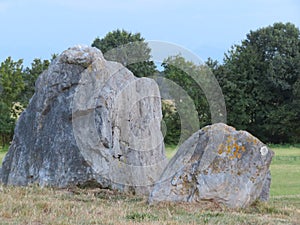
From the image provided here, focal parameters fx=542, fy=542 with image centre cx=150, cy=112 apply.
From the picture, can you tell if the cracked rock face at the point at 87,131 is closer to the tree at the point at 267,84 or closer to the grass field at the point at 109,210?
the grass field at the point at 109,210

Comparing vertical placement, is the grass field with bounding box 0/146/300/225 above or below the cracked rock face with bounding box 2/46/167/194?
below

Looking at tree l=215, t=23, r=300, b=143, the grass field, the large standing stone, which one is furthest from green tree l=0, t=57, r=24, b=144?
the large standing stone

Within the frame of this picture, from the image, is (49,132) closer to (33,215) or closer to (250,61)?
(33,215)

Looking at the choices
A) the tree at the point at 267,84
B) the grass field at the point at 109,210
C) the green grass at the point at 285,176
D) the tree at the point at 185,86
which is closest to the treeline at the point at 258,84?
the tree at the point at 267,84

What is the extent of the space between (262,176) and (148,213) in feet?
8.30

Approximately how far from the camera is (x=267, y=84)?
40250mm

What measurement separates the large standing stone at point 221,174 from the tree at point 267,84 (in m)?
29.6

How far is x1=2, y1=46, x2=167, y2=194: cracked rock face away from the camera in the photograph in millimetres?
12023

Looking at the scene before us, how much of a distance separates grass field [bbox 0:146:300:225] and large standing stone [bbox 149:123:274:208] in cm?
23

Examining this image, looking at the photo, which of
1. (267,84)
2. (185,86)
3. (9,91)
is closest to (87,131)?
(185,86)

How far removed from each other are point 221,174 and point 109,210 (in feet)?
7.10

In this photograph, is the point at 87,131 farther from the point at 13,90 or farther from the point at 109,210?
the point at 13,90

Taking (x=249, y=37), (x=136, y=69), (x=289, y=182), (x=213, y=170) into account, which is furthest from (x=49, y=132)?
(x=249, y=37)

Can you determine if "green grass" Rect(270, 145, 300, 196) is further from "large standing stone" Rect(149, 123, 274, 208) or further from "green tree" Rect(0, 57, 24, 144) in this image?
"green tree" Rect(0, 57, 24, 144)
